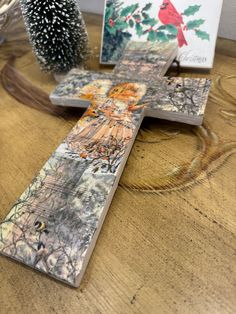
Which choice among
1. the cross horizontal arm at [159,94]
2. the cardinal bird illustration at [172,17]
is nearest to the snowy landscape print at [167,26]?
the cardinal bird illustration at [172,17]

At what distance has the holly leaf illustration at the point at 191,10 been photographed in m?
0.51

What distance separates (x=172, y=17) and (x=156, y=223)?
39 centimetres

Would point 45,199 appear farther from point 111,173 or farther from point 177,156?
point 177,156

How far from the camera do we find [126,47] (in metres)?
0.53

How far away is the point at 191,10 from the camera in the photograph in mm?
513

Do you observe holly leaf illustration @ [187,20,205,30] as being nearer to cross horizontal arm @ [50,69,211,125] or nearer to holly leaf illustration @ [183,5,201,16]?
holly leaf illustration @ [183,5,201,16]

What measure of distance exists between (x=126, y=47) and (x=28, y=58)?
0.88 ft

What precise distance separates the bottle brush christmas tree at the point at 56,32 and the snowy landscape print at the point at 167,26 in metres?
0.07

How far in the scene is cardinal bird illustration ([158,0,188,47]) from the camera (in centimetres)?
52

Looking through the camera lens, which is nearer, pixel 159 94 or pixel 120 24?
pixel 159 94

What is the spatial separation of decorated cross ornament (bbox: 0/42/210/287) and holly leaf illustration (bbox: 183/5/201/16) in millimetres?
68

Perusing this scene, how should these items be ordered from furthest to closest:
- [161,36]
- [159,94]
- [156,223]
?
1. [161,36]
2. [159,94]
3. [156,223]

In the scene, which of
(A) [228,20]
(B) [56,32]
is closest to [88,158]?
(B) [56,32]

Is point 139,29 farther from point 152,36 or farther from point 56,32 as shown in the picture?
point 56,32
